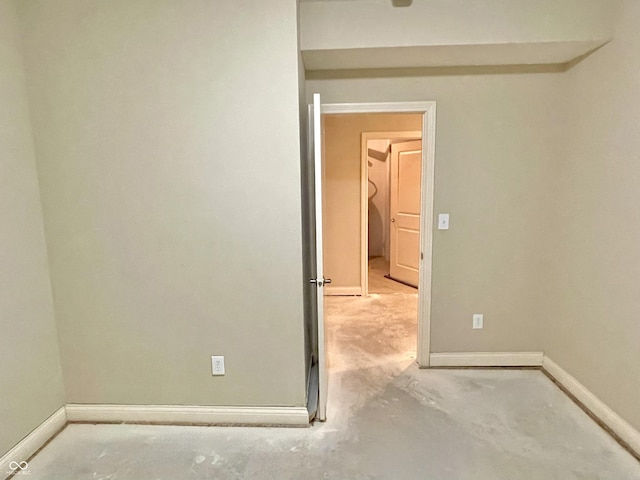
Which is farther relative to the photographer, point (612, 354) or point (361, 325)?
point (361, 325)

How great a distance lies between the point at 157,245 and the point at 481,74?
2.52 meters

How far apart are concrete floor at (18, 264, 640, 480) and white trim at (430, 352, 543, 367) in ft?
0.49

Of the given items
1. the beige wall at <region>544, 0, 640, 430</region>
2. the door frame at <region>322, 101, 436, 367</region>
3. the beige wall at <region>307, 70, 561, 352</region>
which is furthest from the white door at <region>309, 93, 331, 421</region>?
the beige wall at <region>544, 0, 640, 430</region>

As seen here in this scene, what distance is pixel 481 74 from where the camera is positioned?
2.49 m

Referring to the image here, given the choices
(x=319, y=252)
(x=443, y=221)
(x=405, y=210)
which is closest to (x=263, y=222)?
(x=319, y=252)

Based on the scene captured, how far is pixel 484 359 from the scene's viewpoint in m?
2.77

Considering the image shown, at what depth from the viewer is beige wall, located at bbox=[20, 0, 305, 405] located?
1.87m

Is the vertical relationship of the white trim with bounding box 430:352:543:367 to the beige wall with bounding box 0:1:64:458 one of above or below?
below

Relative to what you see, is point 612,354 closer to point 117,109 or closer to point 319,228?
point 319,228

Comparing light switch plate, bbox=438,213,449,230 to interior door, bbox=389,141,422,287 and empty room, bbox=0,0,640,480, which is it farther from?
interior door, bbox=389,141,422,287

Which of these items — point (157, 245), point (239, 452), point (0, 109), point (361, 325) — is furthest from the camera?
point (361, 325)

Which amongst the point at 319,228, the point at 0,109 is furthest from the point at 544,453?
the point at 0,109

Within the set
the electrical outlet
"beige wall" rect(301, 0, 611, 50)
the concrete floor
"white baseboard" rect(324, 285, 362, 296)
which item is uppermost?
"beige wall" rect(301, 0, 611, 50)

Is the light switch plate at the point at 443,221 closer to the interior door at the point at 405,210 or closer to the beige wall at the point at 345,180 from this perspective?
the beige wall at the point at 345,180
